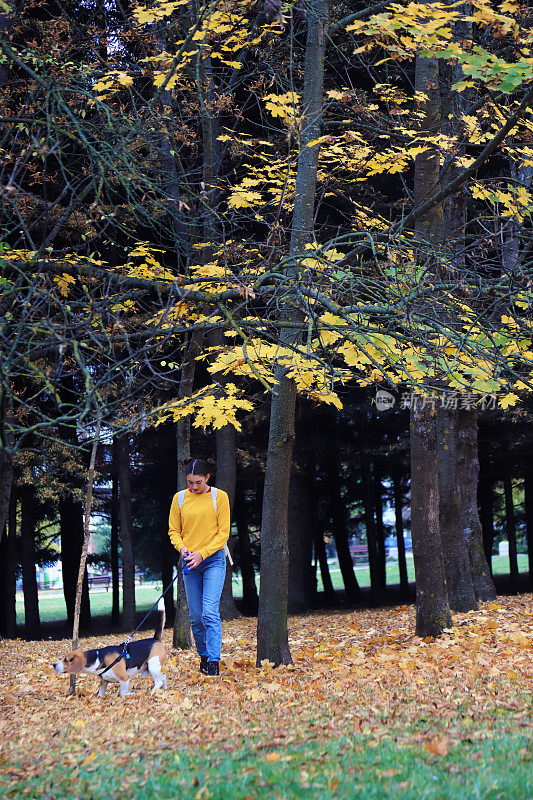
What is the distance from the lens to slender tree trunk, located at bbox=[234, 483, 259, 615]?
2386cm

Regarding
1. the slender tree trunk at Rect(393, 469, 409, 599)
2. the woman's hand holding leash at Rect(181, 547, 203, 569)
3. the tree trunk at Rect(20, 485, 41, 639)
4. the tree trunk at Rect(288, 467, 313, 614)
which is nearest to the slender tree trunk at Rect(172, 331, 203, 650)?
the woman's hand holding leash at Rect(181, 547, 203, 569)

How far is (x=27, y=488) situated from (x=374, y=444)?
29.4ft

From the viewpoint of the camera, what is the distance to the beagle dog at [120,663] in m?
6.78

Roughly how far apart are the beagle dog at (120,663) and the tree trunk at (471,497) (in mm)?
7725

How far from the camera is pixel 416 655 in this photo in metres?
8.27

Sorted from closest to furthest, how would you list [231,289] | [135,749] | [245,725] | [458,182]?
[135,749], [245,725], [231,289], [458,182]

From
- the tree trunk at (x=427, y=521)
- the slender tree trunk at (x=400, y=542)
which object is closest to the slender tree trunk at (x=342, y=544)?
the slender tree trunk at (x=400, y=542)

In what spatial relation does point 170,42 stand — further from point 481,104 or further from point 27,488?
point 27,488

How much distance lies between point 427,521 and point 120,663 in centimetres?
406

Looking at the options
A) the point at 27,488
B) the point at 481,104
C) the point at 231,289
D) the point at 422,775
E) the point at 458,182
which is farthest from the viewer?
the point at 27,488

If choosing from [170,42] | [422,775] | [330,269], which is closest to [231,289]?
[330,269]

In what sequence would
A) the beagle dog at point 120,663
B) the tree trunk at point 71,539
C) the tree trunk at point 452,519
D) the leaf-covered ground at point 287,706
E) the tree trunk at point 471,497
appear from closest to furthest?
the leaf-covered ground at point 287,706, the beagle dog at point 120,663, the tree trunk at point 452,519, the tree trunk at point 471,497, the tree trunk at point 71,539

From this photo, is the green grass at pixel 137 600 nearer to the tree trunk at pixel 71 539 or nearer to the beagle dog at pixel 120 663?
the tree trunk at pixel 71 539

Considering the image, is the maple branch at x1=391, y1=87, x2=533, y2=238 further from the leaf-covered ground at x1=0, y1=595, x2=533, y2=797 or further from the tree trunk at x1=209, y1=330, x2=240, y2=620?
the tree trunk at x1=209, y1=330, x2=240, y2=620
